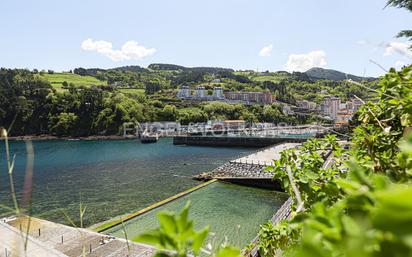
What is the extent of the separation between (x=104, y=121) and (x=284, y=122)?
6253 cm

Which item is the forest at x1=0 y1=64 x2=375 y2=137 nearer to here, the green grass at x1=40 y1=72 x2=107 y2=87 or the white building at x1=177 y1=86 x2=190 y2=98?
the green grass at x1=40 y1=72 x2=107 y2=87

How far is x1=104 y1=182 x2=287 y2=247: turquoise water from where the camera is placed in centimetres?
1691

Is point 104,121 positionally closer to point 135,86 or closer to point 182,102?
point 182,102

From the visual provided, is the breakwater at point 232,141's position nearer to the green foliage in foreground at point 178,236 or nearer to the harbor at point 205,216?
the harbor at point 205,216

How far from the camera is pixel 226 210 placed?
2061 centimetres

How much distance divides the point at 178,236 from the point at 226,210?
20710 millimetres

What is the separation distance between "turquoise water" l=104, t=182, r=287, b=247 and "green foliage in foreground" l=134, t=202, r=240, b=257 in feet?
47.6

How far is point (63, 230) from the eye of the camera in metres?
16.1

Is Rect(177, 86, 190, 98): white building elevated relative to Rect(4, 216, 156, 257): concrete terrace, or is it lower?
elevated

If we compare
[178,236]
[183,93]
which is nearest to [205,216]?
→ [178,236]

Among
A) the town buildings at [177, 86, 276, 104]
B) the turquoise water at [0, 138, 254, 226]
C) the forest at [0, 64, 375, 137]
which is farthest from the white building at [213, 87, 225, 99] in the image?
the turquoise water at [0, 138, 254, 226]

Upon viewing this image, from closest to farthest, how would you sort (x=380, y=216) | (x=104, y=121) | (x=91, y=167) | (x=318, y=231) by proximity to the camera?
(x=380, y=216), (x=318, y=231), (x=91, y=167), (x=104, y=121)

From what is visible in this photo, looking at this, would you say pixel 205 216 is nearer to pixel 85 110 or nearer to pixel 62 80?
pixel 85 110

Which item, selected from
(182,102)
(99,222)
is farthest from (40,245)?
(182,102)
